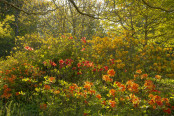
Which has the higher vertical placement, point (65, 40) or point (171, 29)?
point (171, 29)

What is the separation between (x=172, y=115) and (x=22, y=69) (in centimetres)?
391

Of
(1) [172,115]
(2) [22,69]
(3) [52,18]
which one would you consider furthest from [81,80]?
(3) [52,18]

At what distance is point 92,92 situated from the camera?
2.75m

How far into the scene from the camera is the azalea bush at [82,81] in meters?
2.77

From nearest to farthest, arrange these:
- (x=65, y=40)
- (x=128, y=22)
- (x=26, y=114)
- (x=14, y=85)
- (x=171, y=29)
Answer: (x=26, y=114) → (x=14, y=85) → (x=65, y=40) → (x=171, y=29) → (x=128, y=22)

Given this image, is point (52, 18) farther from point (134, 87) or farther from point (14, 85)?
point (134, 87)

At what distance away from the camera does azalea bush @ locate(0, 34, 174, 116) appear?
2770 millimetres

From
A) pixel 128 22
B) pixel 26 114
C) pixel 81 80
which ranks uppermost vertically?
pixel 128 22

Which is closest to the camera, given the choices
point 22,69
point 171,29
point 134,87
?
point 134,87

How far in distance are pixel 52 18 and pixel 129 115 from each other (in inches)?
368

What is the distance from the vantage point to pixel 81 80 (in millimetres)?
4180

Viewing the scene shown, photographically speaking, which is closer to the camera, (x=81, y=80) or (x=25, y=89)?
(x=25, y=89)

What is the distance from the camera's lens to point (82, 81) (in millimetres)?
4078

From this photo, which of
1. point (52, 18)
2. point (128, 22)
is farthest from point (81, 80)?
point (52, 18)
